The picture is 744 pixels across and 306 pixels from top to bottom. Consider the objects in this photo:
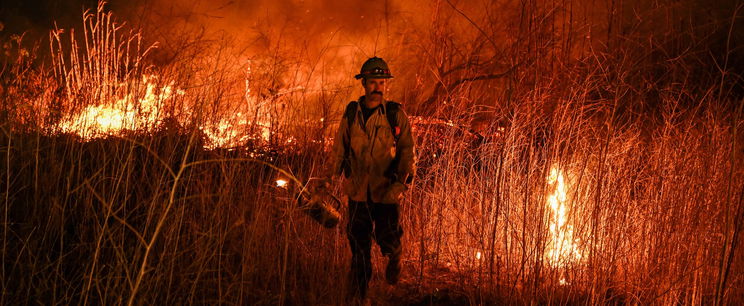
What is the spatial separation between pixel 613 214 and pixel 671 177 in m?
0.77

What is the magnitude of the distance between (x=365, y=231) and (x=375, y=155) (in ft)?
1.78

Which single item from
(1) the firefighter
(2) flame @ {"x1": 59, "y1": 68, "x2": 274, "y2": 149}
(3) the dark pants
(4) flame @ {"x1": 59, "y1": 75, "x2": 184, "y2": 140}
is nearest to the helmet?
(1) the firefighter

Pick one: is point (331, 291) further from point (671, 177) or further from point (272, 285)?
point (671, 177)

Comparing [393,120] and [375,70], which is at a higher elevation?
[375,70]

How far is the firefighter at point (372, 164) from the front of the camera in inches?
172

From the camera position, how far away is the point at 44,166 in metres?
5.22

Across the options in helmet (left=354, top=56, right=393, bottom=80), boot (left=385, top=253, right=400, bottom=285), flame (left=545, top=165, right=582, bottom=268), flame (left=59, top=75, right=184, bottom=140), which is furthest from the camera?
flame (left=59, top=75, right=184, bottom=140)

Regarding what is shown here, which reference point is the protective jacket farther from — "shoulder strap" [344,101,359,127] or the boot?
the boot

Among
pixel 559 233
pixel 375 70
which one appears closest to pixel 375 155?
pixel 375 70

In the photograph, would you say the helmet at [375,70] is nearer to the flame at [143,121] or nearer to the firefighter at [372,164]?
the firefighter at [372,164]

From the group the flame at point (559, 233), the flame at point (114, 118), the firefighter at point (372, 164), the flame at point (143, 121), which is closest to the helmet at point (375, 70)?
the firefighter at point (372, 164)

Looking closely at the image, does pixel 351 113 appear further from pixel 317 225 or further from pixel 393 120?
pixel 317 225

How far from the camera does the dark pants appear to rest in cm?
452

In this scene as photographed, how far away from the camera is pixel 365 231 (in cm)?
452
